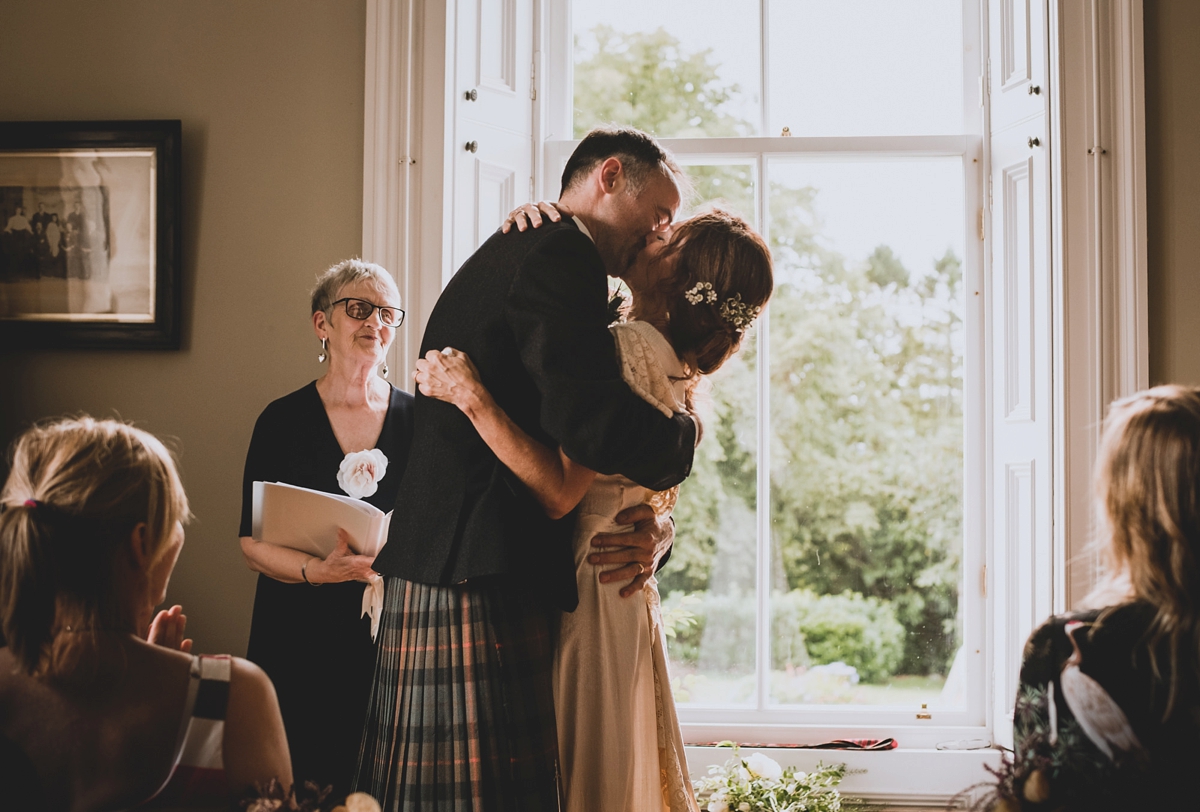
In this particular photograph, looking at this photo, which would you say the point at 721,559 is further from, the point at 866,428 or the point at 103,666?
the point at 103,666

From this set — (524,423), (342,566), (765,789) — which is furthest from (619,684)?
(765,789)

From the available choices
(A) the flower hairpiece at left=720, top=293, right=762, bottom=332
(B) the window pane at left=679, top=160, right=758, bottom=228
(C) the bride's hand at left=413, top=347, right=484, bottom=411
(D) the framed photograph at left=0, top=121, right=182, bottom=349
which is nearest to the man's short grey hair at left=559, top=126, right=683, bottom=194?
(A) the flower hairpiece at left=720, top=293, right=762, bottom=332

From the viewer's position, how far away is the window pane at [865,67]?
117 inches

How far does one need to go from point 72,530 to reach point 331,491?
1.06 meters

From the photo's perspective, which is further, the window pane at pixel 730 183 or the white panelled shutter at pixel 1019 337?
the window pane at pixel 730 183

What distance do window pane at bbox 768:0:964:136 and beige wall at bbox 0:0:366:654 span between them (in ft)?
4.29

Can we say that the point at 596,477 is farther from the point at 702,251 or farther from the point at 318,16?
the point at 318,16

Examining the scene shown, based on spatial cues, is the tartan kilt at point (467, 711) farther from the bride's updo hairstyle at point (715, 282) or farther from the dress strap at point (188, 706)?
the bride's updo hairstyle at point (715, 282)

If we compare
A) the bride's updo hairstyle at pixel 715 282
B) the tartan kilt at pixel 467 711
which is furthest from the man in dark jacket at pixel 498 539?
the bride's updo hairstyle at pixel 715 282

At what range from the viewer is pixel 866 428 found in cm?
295

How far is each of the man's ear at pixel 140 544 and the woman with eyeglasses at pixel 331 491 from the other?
0.87m

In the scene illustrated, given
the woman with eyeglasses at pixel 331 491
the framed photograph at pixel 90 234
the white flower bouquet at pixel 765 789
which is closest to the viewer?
the woman with eyeglasses at pixel 331 491

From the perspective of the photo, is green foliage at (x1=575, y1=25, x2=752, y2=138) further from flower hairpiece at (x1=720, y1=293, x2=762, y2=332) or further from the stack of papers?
the stack of papers

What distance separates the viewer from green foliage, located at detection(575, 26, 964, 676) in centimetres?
292
